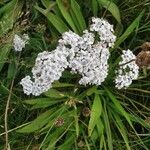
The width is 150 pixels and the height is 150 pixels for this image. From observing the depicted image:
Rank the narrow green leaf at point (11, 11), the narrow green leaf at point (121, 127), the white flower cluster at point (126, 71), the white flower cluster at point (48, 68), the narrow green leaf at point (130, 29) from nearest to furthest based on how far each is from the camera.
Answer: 1. the white flower cluster at point (48, 68)
2. the white flower cluster at point (126, 71)
3. the narrow green leaf at point (121, 127)
4. the narrow green leaf at point (130, 29)
5. the narrow green leaf at point (11, 11)

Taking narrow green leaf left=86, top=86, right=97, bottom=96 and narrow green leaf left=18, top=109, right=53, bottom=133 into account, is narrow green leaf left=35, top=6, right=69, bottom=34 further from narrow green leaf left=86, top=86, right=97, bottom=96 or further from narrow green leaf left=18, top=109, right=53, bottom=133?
narrow green leaf left=18, top=109, right=53, bottom=133

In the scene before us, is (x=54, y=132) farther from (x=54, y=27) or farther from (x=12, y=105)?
(x=54, y=27)

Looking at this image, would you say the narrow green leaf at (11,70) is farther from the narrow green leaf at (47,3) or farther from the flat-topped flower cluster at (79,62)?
the narrow green leaf at (47,3)

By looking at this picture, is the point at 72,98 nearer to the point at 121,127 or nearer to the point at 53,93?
the point at 53,93

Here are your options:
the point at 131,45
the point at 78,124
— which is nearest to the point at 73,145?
the point at 78,124

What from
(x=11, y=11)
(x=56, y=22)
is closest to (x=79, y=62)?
(x=56, y=22)

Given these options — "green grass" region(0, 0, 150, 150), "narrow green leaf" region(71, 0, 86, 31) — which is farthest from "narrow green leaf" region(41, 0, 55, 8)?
"narrow green leaf" region(71, 0, 86, 31)

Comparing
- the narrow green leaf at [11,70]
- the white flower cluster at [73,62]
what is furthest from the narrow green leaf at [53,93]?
the narrow green leaf at [11,70]
